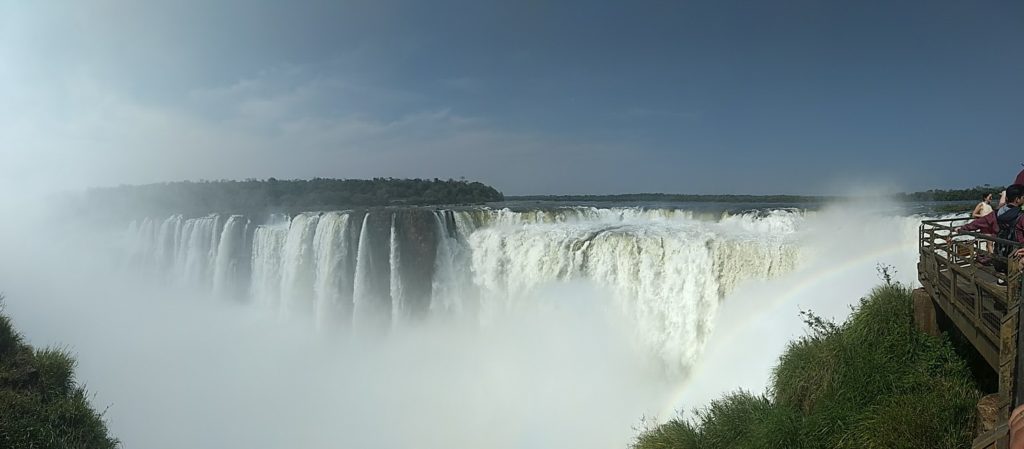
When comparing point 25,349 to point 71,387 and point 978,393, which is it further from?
point 978,393

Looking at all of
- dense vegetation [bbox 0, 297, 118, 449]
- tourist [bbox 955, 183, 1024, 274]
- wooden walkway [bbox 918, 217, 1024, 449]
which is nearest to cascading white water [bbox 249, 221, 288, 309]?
dense vegetation [bbox 0, 297, 118, 449]

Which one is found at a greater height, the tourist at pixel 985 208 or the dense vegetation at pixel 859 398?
the tourist at pixel 985 208

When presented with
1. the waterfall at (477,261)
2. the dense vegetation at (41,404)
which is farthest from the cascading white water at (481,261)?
the dense vegetation at (41,404)

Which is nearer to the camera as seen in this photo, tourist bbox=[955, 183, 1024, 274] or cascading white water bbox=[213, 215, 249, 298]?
tourist bbox=[955, 183, 1024, 274]

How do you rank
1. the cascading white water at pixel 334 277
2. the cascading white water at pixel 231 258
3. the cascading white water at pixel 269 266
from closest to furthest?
the cascading white water at pixel 334 277 → the cascading white water at pixel 269 266 → the cascading white water at pixel 231 258

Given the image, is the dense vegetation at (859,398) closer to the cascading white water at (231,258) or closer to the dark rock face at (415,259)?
the dark rock face at (415,259)

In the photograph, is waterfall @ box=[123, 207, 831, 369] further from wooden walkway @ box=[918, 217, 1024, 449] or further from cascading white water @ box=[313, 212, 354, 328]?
wooden walkway @ box=[918, 217, 1024, 449]

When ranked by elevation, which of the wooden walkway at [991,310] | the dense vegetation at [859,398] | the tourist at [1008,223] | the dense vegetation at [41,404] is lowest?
the dense vegetation at [41,404]
